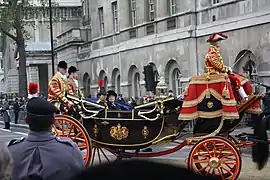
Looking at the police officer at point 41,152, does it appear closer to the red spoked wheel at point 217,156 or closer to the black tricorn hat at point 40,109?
the black tricorn hat at point 40,109

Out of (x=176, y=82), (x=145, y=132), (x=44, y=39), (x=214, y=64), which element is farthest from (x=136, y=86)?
(x=44, y=39)

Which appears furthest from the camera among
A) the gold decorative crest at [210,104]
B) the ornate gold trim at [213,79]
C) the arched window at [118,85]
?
the arched window at [118,85]

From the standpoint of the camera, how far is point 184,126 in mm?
11016

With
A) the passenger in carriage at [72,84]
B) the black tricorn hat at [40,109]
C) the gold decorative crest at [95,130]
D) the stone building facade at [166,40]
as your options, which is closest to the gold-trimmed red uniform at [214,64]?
the gold decorative crest at [95,130]

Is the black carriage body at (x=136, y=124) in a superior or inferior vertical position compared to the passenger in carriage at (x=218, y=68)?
inferior

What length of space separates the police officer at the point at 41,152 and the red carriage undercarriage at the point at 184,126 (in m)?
5.46

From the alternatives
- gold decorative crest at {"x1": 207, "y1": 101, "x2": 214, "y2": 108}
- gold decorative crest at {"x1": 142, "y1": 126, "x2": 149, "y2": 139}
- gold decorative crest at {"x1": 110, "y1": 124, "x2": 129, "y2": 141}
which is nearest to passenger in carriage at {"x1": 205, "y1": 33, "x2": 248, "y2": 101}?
gold decorative crest at {"x1": 207, "y1": 101, "x2": 214, "y2": 108}

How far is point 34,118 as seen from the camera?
15.6 ft

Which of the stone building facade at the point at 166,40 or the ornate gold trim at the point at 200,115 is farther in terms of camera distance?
the stone building facade at the point at 166,40

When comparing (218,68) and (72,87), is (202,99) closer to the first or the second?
(218,68)

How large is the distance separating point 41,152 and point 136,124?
256 inches

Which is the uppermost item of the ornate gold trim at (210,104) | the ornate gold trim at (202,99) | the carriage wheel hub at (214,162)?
the ornate gold trim at (202,99)

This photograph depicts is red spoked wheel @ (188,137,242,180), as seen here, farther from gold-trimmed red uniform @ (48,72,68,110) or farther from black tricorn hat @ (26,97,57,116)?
black tricorn hat @ (26,97,57,116)

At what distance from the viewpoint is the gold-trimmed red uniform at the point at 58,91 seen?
11618 millimetres
